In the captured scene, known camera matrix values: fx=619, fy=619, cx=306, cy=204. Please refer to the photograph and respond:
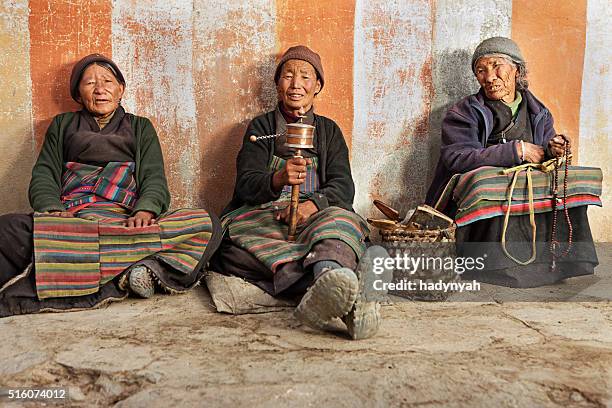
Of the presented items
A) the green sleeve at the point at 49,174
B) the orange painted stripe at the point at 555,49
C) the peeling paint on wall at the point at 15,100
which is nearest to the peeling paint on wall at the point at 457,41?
the orange painted stripe at the point at 555,49

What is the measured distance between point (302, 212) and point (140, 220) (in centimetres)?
90

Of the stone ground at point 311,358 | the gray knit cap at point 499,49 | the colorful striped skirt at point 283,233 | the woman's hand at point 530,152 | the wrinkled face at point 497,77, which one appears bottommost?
the stone ground at point 311,358

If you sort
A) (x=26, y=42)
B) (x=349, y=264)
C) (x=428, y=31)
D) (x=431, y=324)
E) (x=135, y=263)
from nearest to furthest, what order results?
1. (x=431, y=324)
2. (x=349, y=264)
3. (x=135, y=263)
4. (x=26, y=42)
5. (x=428, y=31)

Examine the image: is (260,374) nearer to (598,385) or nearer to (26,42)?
(598,385)

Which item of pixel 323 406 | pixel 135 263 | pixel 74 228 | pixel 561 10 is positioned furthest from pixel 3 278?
pixel 561 10

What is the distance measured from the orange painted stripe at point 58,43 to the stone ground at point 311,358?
1704 millimetres

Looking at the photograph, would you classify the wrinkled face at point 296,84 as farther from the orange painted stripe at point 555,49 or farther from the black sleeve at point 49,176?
the orange painted stripe at point 555,49

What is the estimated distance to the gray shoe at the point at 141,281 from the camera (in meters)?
3.20

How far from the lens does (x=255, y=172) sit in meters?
3.70

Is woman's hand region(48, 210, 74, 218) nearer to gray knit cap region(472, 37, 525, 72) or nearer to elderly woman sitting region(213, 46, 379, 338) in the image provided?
elderly woman sitting region(213, 46, 379, 338)

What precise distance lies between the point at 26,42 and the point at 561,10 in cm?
376

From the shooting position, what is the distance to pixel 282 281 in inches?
123

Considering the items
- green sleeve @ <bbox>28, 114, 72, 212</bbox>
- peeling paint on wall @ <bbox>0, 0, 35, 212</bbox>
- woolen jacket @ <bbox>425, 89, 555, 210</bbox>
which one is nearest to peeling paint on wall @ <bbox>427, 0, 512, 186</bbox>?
woolen jacket @ <bbox>425, 89, 555, 210</bbox>

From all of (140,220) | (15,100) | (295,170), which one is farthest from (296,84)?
(15,100)
